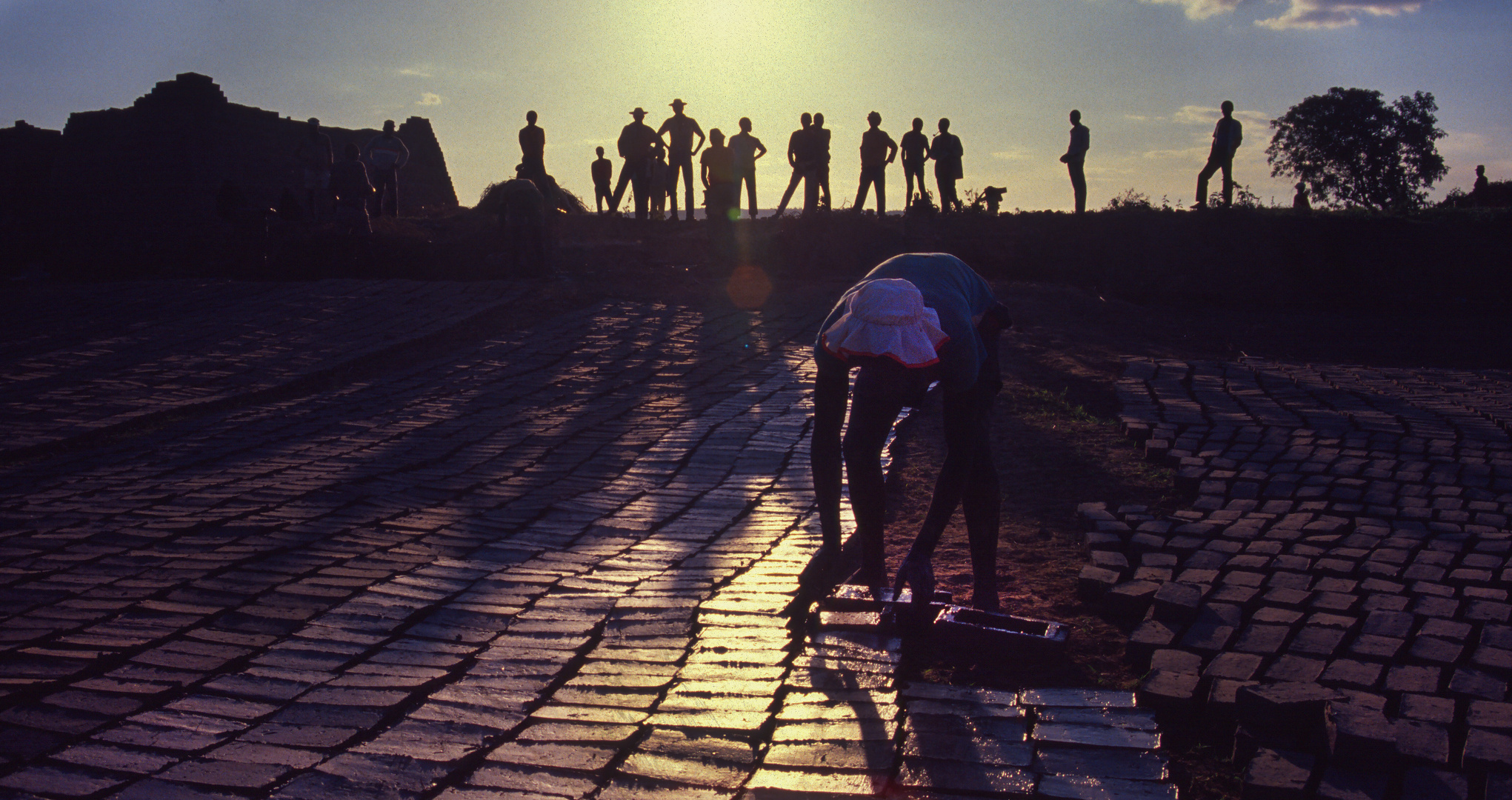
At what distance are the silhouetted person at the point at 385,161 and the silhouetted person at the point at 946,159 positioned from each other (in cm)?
871

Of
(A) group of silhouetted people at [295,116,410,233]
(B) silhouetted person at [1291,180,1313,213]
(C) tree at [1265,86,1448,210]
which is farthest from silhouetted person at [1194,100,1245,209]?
(C) tree at [1265,86,1448,210]

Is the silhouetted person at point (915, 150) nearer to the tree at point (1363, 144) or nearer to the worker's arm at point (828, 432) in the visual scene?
the worker's arm at point (828, 432)

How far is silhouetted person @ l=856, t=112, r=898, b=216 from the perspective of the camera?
15328 mm

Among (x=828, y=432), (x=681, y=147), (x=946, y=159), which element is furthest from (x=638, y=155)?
(x=828, y=432)

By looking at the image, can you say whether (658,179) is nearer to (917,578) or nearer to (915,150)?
(915,150)

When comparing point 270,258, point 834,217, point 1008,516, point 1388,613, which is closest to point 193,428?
point 1008,516

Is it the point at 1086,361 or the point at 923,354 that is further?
the point at 1086,361

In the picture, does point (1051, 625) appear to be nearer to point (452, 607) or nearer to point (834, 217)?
point (452, 607)

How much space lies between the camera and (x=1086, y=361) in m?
9.38

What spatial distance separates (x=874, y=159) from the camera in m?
15.6

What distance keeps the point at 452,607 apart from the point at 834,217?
1222 centimetres

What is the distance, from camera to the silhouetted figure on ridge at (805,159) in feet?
51.1

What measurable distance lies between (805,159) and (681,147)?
2.19 m

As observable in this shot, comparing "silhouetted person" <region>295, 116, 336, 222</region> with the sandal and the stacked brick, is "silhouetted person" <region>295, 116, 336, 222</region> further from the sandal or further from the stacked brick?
the sandal
